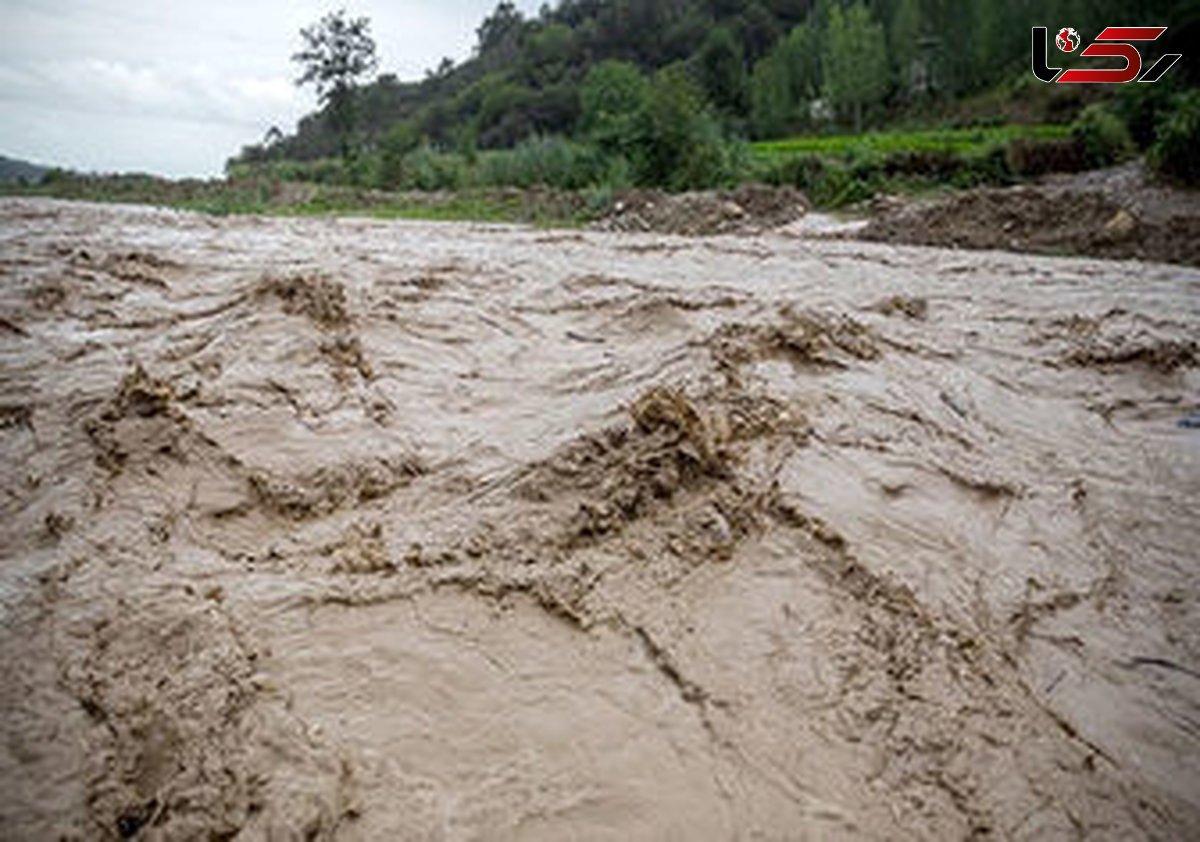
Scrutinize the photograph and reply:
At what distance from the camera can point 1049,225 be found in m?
8.38

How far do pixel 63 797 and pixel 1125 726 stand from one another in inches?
90.4

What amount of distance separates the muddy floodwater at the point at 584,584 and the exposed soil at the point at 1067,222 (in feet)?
15.0

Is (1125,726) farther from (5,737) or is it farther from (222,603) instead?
(5,737)

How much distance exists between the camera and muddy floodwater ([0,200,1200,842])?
4.53 ft

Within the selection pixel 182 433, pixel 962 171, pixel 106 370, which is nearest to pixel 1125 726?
pixel 182 433

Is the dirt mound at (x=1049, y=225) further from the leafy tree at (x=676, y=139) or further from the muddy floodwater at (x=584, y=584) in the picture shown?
the leafy tree at (x=676, y=139)

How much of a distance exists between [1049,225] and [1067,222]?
23cm

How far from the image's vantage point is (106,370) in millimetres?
3248

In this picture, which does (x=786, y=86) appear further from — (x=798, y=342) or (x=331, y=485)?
(x=331, y=485)

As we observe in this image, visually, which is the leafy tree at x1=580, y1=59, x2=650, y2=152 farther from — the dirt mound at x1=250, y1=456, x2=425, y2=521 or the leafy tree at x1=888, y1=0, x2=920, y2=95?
the leafy tree at x1=888, y1=0, x2=920, y2=95

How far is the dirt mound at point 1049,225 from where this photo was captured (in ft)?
25.0

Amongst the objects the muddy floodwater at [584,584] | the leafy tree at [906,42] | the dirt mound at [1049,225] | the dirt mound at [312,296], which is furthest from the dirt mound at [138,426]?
the leafy tree at [906,42]

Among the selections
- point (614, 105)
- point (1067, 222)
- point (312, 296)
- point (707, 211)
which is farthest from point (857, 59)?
point (312, 296)

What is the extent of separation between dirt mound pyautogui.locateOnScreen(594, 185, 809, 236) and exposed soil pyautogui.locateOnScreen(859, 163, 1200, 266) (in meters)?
1.57
